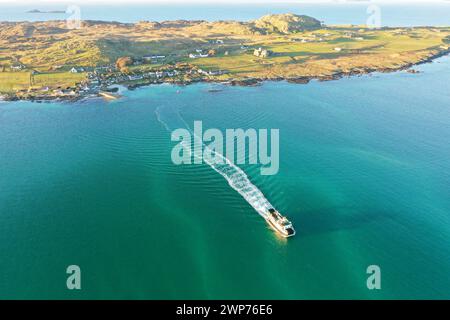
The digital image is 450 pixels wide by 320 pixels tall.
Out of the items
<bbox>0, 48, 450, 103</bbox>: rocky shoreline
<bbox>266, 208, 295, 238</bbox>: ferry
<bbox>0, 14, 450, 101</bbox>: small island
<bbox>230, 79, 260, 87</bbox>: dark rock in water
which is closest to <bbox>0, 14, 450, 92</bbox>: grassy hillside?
<bbox>0, 14, 450, 101</bbox>: small island

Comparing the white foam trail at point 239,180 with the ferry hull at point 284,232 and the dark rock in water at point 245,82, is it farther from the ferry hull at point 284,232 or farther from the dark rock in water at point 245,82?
the dark rock in water at point 245,82

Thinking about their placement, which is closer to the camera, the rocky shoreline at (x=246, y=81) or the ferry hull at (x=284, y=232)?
the ferry hull at (x=284, y=232)

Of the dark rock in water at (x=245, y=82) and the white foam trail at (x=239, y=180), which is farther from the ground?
the dark rock in water at (x=245, y=82)

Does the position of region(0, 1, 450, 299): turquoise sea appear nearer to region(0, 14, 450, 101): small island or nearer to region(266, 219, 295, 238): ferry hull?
region(266, 219, 295, 238): ferry hull

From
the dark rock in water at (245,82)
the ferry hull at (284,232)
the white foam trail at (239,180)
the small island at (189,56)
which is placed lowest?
the ferry hull at (284,232)

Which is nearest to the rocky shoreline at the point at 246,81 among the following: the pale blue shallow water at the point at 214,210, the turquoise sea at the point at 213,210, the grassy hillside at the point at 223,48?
the grassy hillside at the point at 223,48

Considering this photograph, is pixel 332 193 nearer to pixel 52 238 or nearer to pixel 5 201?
pixel 52 238
